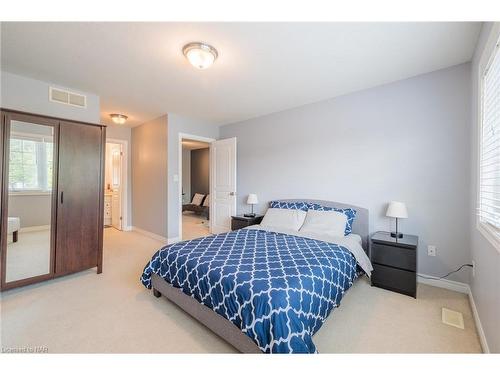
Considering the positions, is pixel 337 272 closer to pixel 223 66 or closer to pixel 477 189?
pixel 477 189

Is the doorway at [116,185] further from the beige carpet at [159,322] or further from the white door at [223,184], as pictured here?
the beige carpet at [159,322]

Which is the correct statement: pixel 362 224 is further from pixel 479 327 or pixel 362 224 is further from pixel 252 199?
pixel 252 199

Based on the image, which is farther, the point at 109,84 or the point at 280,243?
the point at 109,84

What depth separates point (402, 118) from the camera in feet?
9.00

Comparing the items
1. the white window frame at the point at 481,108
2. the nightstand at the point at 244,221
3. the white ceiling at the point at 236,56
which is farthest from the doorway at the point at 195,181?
the white window frame at the point at 481,108

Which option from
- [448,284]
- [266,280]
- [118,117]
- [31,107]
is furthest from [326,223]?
[118,117]

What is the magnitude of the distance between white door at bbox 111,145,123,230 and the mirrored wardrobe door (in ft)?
9.37

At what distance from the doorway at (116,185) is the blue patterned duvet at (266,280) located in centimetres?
→ 357

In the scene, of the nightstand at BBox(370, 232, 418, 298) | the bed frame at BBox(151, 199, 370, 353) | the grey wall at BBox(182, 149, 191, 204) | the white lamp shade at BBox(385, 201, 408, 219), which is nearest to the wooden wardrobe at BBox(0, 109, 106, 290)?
the bed frame at BBox(151, 199, 370, 353)

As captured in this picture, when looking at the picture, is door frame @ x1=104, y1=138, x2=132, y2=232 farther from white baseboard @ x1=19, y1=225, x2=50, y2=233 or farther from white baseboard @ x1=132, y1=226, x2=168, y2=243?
white baseboard @ x1=19, y1=225, x2=50, y2=233

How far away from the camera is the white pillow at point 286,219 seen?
317 cm

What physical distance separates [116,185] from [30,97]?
303 cm
